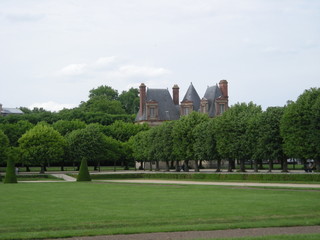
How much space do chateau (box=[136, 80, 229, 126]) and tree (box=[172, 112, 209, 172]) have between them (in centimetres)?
2883

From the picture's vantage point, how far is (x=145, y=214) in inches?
858

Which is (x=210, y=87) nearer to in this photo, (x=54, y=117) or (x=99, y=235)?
(x=54, y=117)

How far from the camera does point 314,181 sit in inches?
1842

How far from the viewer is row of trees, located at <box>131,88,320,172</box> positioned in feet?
192

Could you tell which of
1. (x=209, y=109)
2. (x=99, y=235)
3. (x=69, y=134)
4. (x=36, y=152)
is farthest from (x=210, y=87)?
(x=99, y=235)

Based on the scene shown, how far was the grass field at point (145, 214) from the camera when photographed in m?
18.3

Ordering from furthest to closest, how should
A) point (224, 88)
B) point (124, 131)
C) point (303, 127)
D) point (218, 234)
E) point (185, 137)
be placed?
point (224, 88) → point (124, 131) → point (185, 137) → point (303, 127) → point (218, 234)

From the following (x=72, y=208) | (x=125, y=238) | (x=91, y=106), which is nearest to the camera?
(x=125, y=238)

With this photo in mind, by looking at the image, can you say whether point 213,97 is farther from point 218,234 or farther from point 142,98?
point 218,234

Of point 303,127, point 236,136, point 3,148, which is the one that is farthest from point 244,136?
point 3,148

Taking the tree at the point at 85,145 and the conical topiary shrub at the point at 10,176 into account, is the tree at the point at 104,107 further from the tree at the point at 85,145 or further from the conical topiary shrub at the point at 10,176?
the conical topiary shrub at the point at 10,176

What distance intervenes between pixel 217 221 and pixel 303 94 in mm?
43622

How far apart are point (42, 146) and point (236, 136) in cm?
3012

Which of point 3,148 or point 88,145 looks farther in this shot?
point 88,145
